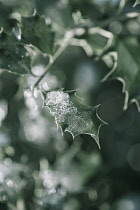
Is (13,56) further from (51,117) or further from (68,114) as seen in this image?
(51,117)

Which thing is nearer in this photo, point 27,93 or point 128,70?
point 128,70

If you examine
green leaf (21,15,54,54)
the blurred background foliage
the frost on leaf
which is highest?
green leaf (21,15,54,54)

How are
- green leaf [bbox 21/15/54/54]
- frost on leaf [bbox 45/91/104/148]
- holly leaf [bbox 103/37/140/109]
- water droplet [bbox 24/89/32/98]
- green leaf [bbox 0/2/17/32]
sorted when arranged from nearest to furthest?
1. frost on leaf [bbox 45/91/104/148]
2. green leaf [bbox 21/15/54/54]
3. holly leaf [bbox 103/37/140/109]
4. water droplet [bbox 24/89/32/98]
5. green leaf [bbox 0/2/17/32]

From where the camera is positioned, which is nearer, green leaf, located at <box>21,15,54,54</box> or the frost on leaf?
the frost on leaf

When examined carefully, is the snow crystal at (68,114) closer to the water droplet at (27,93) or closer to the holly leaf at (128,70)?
the holly leaf at (128,70)

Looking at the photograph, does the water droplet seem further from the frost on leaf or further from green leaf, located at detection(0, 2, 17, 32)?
the frost on leaf

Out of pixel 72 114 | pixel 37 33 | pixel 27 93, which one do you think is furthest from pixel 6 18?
pixel 72 114

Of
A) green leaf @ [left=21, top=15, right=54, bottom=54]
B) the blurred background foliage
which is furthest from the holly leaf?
green leaf @ [left=21, top=15, right=54, bottom=54]
